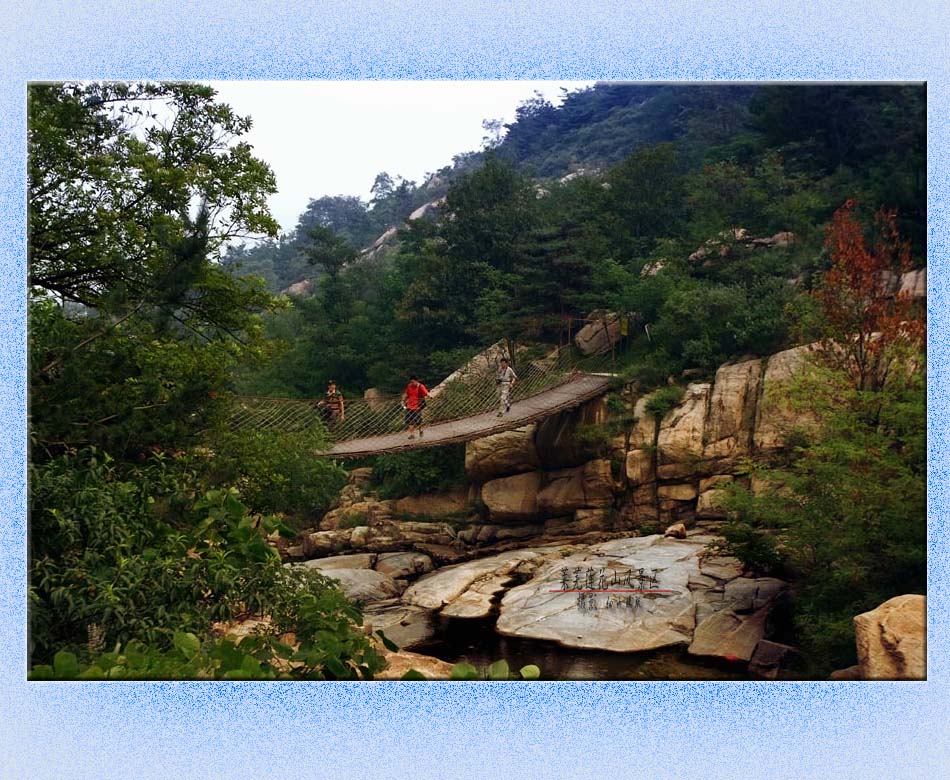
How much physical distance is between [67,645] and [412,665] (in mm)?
1266

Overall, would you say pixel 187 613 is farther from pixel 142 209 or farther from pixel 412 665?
pixel 142 209

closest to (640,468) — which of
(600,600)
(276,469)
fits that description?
(600,600)

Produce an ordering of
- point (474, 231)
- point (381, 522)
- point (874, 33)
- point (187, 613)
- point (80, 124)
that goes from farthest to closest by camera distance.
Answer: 1. point (381, 522)
2. point (474, 231)
3. point (80, 124)
4. point (874, 33)
5. point (187, 613)

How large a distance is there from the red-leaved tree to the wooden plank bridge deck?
1446 millimetres

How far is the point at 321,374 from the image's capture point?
4660 millimetres

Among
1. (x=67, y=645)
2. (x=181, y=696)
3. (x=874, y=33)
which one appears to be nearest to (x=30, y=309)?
(x=67, y=645)

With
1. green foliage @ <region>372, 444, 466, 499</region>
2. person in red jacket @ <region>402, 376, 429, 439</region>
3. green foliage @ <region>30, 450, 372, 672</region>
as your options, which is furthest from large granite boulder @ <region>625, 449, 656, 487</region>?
green foliage @ <region>30, 450, 372, 672</region>

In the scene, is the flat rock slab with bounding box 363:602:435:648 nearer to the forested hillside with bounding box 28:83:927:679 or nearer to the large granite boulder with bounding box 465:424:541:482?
the forested hillside with bounding box 28:83:927:679

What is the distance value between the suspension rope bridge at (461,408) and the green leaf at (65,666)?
1.48 meters

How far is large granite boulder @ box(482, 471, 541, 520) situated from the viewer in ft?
17.6

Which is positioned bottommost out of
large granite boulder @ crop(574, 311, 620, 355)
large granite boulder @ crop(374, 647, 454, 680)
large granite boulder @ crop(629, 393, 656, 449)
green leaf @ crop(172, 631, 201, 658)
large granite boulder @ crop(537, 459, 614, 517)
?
large granite boulder @ crop(374, 647, 454, 680)

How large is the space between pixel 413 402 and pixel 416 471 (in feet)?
2.37

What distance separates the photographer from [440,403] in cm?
455

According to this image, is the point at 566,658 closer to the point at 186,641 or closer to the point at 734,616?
the point at 734,616
